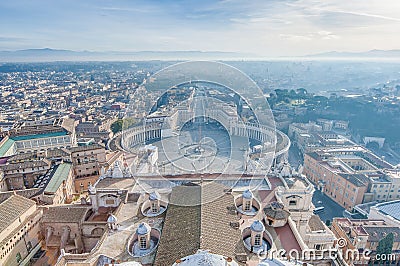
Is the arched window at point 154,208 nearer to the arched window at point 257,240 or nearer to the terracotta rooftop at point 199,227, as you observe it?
the terracotta rooftop at point 199,227

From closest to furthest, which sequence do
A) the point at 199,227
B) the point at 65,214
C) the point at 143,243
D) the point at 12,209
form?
the point at 199,227, the point at 143,243, the point at 12,209, the point at 65,214

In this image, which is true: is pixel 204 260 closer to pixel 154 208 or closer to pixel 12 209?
pixel 154 208

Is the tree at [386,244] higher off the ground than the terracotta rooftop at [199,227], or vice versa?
the terracotta rooftop at [199,227]

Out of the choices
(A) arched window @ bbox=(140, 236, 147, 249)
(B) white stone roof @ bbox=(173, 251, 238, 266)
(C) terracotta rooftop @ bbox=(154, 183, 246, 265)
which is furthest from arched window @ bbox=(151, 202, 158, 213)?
(B) white stone roof @ bbox=(173, 251, 238, 266)

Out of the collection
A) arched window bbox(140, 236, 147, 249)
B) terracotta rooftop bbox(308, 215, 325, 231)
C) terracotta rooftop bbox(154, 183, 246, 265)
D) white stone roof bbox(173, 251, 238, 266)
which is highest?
white stone roof bbox(173, 251, 238, 266)

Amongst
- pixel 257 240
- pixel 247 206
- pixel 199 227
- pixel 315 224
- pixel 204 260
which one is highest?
pixel 204 260

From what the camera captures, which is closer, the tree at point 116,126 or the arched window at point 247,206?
the arched window at point 247,206

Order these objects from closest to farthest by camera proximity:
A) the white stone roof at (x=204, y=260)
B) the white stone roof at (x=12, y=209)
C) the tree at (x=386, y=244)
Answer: the white stone roof at (x=204, y=260), the white stone roof at (x=12, y=209), the tree at (x=386, y=244)

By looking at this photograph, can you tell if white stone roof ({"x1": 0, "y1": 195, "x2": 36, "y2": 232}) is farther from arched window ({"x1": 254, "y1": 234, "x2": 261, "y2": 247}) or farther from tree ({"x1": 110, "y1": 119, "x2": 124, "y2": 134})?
tree ({"x1": 110, "y1": 119, "x2": 124, "y2": 134})

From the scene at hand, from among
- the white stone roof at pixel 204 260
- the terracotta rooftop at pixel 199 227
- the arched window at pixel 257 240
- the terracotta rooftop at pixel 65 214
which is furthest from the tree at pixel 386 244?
the terracotta rooftop at pixel 65 214

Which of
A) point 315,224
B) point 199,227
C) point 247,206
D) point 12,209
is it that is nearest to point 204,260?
point 199,227

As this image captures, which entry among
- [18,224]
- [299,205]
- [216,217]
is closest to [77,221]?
[18,224]
